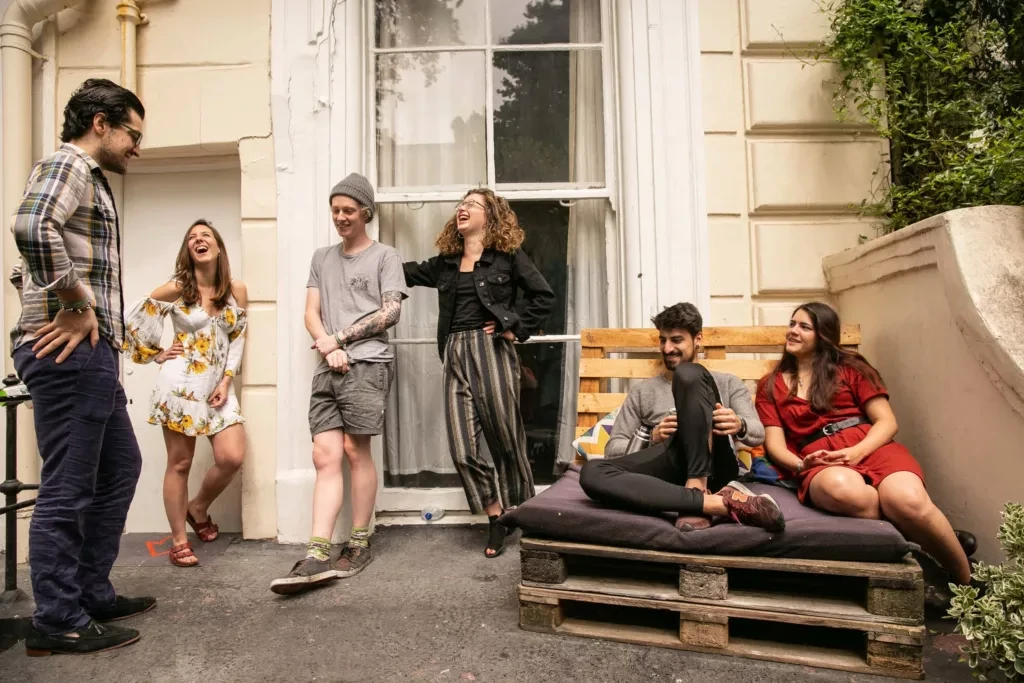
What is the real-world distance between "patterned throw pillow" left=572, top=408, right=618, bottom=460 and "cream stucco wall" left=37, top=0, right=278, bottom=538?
174 centimetres

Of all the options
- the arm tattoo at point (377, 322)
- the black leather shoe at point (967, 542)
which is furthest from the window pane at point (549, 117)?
the black leather shoe at point (967, 542)

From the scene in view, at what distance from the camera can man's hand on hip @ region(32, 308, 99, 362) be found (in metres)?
2.11

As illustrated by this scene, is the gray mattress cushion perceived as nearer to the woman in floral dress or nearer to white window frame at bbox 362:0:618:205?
the woman in floral dress

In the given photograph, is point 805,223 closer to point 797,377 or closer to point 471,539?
point 797,377

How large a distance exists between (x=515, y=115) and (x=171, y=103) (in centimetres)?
202

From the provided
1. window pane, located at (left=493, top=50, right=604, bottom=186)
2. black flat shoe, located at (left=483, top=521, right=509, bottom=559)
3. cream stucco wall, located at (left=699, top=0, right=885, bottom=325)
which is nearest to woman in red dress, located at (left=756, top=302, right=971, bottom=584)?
cream stucco wall, located at (left=699, top=0, right=885, bottom=325)

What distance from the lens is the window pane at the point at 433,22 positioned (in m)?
3.79

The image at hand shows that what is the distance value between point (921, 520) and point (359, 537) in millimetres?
2395

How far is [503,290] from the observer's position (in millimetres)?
3266

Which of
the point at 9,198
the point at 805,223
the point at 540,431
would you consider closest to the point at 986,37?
the point at 805,223

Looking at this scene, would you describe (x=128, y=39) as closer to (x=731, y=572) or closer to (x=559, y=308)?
(x=559, y=308)

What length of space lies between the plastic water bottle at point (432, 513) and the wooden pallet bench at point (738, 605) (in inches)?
52.7

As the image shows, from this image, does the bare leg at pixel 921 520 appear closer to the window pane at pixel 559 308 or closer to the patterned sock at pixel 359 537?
the window pane at pixel 559 308

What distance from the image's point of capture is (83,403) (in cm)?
218
